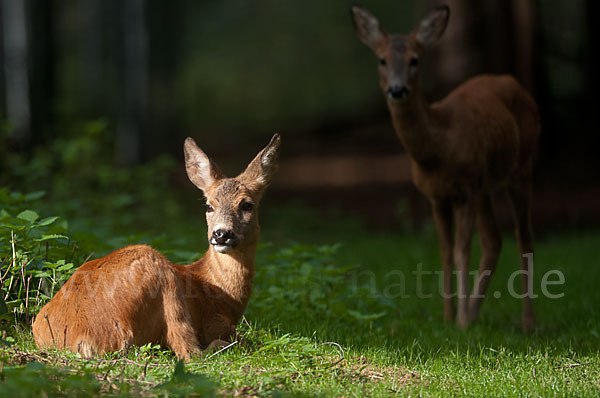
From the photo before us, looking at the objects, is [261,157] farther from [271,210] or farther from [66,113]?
[271,210]

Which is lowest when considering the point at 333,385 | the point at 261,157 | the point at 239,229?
the point at 333,385

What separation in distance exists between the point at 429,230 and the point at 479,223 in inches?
153

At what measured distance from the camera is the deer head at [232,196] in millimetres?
4898

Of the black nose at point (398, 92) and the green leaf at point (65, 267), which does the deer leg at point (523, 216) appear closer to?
the black nose at point (398, 92)

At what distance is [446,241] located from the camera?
23.7ft

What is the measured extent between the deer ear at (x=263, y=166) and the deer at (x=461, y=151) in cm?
170

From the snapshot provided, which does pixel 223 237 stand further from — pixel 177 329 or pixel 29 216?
pixel 29 216

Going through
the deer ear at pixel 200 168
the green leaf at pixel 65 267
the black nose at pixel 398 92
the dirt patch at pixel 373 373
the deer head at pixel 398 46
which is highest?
the deer head at pixel 398 46

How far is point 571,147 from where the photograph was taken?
1426cm

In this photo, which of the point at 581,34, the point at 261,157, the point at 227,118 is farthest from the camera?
the point at 227,118


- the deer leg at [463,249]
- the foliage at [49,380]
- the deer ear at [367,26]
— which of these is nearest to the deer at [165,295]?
the foliage at [49,380]

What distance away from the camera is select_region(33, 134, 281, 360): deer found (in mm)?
4492

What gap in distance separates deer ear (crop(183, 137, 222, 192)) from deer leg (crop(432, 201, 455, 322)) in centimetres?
242

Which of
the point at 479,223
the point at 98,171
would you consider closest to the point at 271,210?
the point at 98,171
